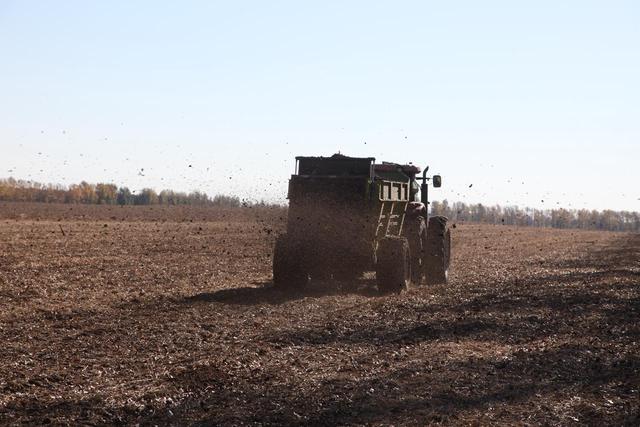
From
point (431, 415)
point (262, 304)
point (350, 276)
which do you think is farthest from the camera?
point (350, 276)

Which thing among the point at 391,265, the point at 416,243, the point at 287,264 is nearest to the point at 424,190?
the point at 416,243

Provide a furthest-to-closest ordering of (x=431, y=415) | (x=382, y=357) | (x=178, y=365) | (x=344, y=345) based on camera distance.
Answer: (x=344, y=345) → (x=382, y=357) → (x=178, y=365) → (x=431, y=415)

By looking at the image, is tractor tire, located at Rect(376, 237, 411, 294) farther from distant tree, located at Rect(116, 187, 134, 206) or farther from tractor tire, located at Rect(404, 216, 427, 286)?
distant tree, located at Rect(116, 187, 134, 206)

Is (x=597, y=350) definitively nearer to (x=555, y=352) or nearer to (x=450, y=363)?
(x=555, y=352)

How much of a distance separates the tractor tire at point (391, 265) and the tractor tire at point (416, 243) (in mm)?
2507

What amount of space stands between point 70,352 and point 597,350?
8.26 meters

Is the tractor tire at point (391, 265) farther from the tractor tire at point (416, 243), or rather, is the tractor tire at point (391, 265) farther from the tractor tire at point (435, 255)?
the tractor tire at point (435, 255)

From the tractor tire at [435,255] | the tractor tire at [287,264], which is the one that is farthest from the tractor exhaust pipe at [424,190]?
the tractor tire at [287,264]

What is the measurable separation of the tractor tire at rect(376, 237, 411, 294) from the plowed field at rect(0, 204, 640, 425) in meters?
0.42

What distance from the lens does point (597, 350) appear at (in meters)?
11.9

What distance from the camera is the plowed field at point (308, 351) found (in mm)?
8359


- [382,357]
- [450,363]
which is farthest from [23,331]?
[450,363]

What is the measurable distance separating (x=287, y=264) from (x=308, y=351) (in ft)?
22.1

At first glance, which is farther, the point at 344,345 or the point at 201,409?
the point at 344,345
